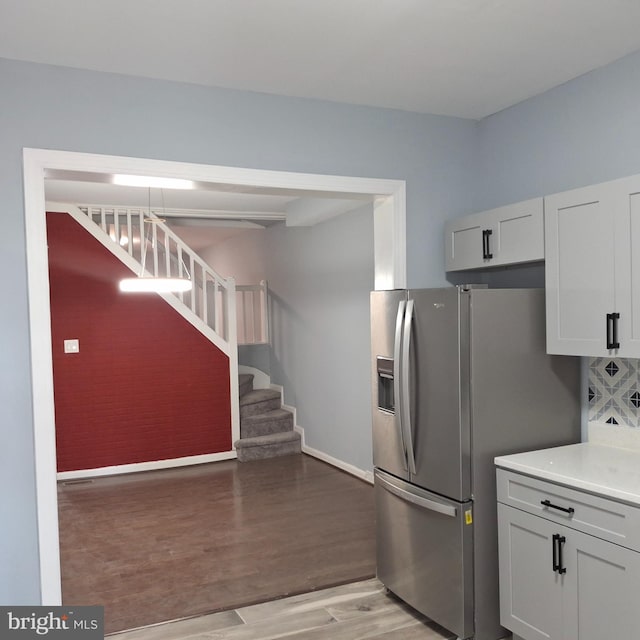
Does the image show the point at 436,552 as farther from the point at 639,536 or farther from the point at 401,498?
the point at 639,536

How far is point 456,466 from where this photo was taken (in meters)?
2.87

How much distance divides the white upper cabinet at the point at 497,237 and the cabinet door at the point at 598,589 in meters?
1.34

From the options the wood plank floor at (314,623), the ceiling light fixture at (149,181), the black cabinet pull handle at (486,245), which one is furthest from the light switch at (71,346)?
the black cabinet pull handle at (486,245)

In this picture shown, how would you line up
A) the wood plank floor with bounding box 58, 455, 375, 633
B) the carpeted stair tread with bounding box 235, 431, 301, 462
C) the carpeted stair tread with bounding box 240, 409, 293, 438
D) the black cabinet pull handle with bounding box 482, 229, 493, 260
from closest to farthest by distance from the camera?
the black cabinet pull handle with bounding box 482, 229, 493, 260
the wood plank floor with bounding box 58, 455, 375, 633
the carpeted stair tread with bounding box 235, 431, 301, 462
the carpeted stair tread with bounding box 240, 409, 293, 438

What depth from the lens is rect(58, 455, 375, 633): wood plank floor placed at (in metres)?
3.48

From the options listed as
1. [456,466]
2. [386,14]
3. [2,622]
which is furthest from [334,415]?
[386,14]

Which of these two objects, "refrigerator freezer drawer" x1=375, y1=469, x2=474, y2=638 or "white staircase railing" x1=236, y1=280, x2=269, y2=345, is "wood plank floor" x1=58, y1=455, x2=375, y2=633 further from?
"white staircase railing" x1=236, y1=280, x2=269, y2=345

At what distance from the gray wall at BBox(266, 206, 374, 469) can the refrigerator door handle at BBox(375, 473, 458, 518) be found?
214 centimetres

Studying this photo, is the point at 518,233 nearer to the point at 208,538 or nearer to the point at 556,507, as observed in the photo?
the point at 556,507

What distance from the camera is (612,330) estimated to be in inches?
104

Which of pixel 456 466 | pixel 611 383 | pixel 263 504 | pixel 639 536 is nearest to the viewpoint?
pixel 639 536

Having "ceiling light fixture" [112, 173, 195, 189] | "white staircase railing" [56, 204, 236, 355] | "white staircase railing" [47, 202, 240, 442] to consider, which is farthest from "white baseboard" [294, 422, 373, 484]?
"ceiling light fixture" [112, 173, 195, 189]

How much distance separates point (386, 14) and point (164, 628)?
2.99 meters

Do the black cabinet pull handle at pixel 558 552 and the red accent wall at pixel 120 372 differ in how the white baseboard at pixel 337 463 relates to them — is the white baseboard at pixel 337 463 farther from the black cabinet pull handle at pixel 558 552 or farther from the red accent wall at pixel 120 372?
the black cabinet pull handle at pixel 558 552
